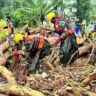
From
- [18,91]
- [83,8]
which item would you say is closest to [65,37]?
[18,91]

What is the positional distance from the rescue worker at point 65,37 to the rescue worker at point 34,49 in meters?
0.76

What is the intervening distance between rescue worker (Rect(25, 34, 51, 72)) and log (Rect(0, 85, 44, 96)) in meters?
2.09

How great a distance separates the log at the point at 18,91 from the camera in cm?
680

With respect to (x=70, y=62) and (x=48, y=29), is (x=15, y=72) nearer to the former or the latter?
(x=70, y=62)

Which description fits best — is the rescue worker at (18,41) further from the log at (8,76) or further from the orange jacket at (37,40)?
the log at (8,76)

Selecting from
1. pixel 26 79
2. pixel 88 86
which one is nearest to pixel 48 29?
pixel 26 79

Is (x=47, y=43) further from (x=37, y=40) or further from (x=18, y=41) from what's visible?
(x=18, y=41)

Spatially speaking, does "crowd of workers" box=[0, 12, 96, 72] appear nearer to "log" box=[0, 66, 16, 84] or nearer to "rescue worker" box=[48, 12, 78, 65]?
"rescue worker" box=[48, 12, 78, 65]

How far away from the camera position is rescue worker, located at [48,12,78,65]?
9.91 metres

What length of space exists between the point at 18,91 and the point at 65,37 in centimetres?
350

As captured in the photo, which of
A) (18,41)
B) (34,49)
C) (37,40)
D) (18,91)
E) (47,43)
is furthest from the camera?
(18,41)

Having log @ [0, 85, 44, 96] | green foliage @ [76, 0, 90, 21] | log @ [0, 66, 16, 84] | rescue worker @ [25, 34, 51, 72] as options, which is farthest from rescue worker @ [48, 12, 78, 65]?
green foliage @ [76, 0, 90, 21]

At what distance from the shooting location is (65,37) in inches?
395

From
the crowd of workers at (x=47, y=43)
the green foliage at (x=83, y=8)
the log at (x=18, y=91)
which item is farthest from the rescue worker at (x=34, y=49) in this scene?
the green foliage at (x=83, y=8)
